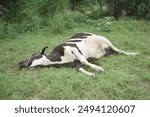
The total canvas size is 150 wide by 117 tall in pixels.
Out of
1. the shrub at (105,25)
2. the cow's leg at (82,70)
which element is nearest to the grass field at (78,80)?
the cow's leg at (82,70)

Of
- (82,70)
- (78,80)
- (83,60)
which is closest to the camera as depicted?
(78,80)

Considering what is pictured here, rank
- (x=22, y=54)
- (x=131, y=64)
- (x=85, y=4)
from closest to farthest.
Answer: (x=131, y=64) < (x=22, y=54) < (x=85, y=4)

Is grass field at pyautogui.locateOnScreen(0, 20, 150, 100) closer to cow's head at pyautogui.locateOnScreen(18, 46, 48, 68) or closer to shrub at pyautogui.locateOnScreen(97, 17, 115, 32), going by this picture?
cow's head at pyautogui.locateOnScreen(18, 46, 48, 68)

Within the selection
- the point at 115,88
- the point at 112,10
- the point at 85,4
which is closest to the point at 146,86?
the point at 115,88

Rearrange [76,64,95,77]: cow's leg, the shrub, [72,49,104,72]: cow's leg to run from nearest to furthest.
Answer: [76,64,95,77]: cow's leg, [72,49,104,72]: cow's leg, the shrub

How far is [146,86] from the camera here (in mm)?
4891

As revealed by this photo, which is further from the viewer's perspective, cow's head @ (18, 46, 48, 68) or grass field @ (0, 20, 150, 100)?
cow's head @ (18, 46, 48, 68)

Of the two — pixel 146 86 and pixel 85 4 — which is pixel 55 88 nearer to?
pixel 146 86

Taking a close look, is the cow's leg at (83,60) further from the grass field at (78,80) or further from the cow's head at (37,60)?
the cow's head at (37,60)

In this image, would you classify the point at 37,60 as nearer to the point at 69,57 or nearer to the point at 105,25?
the point at 69,57

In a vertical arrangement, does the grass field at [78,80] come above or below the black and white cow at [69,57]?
below

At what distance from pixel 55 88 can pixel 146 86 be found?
1.37 m

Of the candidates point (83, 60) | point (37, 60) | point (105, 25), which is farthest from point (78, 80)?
point (105, 25)

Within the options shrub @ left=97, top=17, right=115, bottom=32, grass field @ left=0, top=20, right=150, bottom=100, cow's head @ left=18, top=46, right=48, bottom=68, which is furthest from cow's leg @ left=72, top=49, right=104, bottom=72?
shrub @ left=97, top=17, right=115, bottom=32
